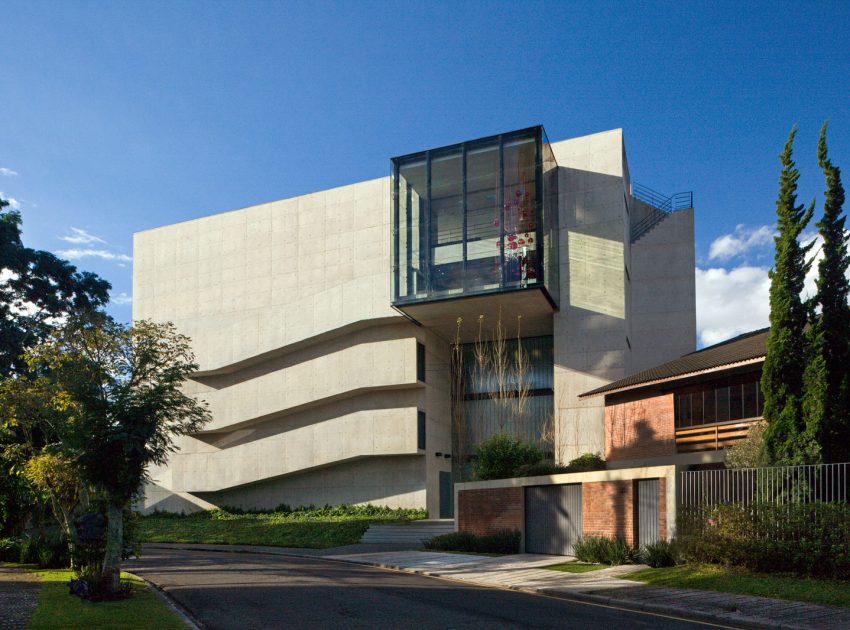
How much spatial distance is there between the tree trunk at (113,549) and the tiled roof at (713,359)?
17.9 metres

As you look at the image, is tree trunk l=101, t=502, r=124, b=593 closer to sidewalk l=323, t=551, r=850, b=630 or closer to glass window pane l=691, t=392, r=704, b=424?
sidewalk l=323, t=551, r=850, b=630

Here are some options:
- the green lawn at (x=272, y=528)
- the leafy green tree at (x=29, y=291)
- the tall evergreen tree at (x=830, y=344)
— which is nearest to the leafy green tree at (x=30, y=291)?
the leafy green tree at (x=29, y=291)

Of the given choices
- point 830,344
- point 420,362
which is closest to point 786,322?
point 830,344

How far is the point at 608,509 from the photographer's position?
879 inches

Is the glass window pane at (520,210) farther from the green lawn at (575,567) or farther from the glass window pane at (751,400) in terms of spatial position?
the green lawn at (575,567)

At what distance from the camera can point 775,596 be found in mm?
14164

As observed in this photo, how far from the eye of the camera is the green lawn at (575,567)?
1977cm

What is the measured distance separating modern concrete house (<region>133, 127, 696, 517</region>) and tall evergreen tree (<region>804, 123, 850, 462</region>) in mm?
14953

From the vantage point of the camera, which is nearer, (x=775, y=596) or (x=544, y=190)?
(x=775, y=596)

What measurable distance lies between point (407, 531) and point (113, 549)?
20180mm

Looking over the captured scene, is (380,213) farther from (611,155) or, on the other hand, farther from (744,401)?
(744,401)

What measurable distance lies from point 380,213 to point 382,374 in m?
8.71

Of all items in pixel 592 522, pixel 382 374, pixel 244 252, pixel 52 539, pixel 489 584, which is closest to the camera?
pixel 489 584

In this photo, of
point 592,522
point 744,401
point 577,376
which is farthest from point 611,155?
point 592,522
